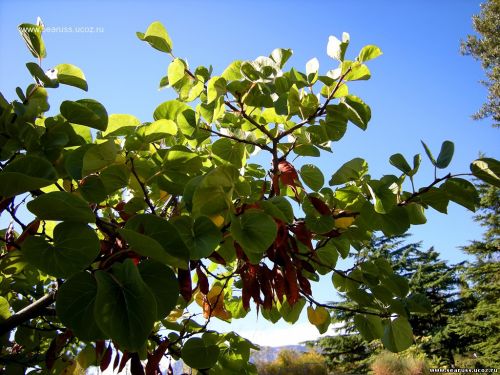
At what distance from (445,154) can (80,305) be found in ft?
3.20

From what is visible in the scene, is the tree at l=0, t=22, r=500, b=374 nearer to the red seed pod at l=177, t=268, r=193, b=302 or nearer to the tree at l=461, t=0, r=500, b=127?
the red seed pod at l=177, t=268, r=193, b=302

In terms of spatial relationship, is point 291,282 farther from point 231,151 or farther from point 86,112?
point 86,112

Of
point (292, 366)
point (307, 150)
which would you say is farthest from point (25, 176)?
point (292, 366)

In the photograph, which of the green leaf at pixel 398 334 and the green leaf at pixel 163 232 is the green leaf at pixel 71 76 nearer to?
the green leaf at pixel 163 232

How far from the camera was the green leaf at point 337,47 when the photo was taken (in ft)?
4.01

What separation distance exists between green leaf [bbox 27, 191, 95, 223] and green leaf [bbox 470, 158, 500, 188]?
94cm

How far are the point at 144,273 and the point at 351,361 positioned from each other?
22.5 metres

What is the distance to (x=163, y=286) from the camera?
2.60 feet

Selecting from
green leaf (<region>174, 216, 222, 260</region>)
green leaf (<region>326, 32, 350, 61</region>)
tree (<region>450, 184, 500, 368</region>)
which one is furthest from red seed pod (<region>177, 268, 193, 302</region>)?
tree (<region>450, 184, 500, 368</region>)

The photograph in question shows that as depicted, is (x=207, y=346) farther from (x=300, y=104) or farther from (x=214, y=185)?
(x=300, y=104)

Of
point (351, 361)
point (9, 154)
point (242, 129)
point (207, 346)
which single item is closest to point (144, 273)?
point (9, 154)

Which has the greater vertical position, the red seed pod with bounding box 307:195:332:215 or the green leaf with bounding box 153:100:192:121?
the green leaf with bounding box 153:100:192:121

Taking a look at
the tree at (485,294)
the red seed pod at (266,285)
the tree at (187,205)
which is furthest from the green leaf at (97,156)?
the tree at (485,294)

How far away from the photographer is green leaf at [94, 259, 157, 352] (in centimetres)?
67
